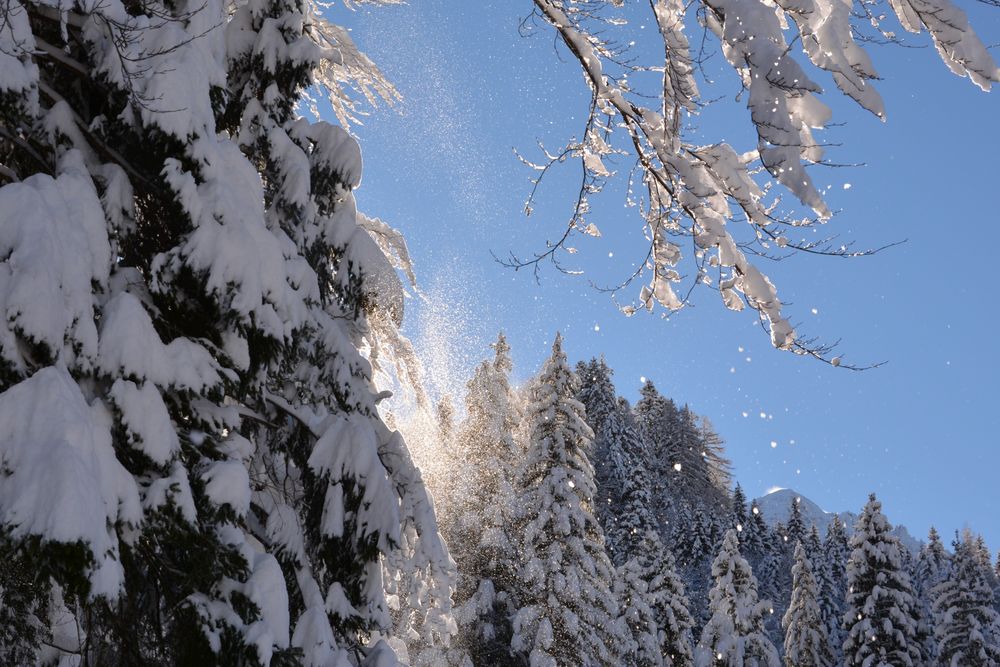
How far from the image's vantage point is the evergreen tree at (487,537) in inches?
677

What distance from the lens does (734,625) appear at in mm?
25688

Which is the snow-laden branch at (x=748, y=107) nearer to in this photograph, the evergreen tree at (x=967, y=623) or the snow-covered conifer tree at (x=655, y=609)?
the snow-covered conifer tree at (x=655, y=609)

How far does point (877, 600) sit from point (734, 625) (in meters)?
5.77

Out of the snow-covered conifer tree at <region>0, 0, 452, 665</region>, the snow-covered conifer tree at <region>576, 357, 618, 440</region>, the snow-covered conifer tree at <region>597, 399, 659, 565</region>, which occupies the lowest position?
the snow-covered conifer tree at <region>0, 0, 452, 665</region>

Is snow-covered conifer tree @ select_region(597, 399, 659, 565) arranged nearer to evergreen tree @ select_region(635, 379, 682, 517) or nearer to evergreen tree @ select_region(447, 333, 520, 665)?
evergreen tree @ select_region(635, 379, 682, 517)

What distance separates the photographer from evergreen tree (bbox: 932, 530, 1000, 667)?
29859mm

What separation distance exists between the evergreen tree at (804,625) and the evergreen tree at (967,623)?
4.95m

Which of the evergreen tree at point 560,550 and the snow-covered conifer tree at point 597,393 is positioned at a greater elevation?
the snow-covered conifer tree at point 597,393

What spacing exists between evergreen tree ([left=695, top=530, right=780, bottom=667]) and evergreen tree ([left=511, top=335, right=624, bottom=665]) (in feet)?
28.8

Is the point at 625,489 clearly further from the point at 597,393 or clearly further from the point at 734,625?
the point at 734,625

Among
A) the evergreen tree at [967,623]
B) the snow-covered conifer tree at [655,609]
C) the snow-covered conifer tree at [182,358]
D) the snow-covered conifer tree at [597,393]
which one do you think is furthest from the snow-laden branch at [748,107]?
the snow-covered conifer tree at [597,393]

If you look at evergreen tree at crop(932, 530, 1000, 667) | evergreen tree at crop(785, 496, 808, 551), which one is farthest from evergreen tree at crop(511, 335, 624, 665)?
evergreen tree at crop(785, 496, 808, 551)

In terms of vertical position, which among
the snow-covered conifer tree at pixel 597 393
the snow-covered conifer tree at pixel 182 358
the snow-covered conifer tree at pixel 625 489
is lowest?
the snow-covered conifer tree at pixel 182 358

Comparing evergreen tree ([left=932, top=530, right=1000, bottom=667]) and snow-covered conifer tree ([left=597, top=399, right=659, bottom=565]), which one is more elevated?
snow-covered conifer tree ([left=597, top=399, right=659, bottom=565])
